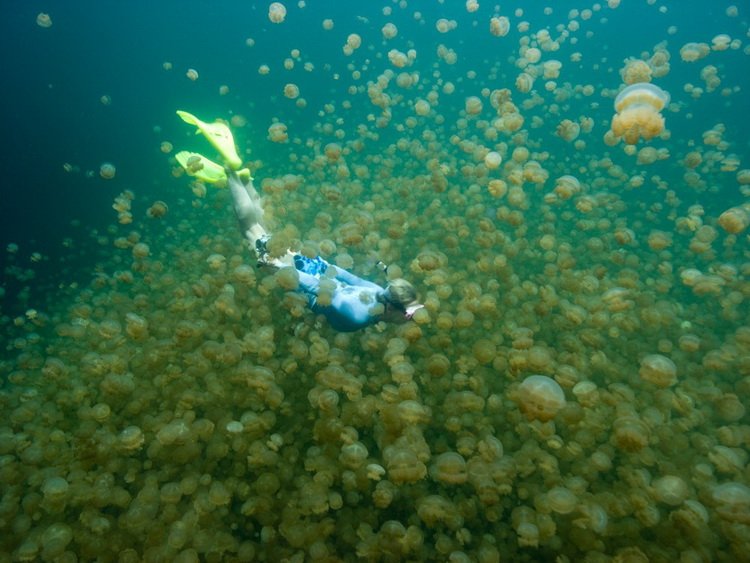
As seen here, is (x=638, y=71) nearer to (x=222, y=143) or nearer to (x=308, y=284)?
(x=308, y=284)

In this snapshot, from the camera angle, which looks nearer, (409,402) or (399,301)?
(409,402)

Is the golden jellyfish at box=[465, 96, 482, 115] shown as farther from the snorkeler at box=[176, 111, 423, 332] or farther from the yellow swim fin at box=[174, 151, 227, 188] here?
the yellow swim fin at box=[174, 151, 227, 188]

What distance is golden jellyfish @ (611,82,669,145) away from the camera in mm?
5633

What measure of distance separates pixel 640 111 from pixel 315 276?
17.4ft

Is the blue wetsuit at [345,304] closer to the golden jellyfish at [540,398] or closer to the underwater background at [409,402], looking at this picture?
the underwater background at [409,402]

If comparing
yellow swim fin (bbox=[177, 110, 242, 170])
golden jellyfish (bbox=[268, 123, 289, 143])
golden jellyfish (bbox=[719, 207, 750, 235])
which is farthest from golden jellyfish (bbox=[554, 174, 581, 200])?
yellow swim fin (bbox=[177, 110, 242, 170])

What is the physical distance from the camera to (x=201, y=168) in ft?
25.3

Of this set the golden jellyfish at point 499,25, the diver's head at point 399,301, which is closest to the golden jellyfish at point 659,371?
the diver's head at point 399,301

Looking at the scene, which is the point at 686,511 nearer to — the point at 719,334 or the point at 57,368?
the point at 719,334

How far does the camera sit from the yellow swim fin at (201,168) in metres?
7.54

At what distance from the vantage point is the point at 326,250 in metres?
6.46

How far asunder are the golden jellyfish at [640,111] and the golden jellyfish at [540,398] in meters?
4.10

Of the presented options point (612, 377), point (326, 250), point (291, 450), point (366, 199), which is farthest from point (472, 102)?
point (291, 450)

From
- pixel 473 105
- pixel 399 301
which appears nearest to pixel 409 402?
pixel 399 301
